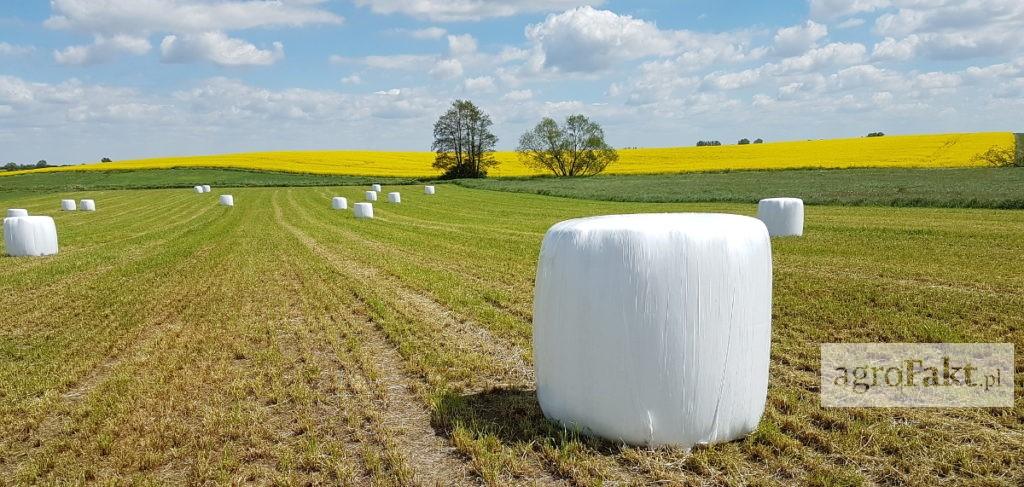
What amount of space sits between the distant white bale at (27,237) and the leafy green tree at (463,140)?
64.3 metres

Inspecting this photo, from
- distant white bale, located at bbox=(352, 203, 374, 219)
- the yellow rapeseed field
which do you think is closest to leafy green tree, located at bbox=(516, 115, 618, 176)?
the yellow rapeseed field

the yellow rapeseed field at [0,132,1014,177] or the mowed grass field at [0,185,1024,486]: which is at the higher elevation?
the yellow rapeseed field at [0,132,1014,177]

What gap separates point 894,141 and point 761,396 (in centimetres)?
8216

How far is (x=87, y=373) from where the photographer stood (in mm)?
6605

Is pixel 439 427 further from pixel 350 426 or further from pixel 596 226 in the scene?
pixel 596 226

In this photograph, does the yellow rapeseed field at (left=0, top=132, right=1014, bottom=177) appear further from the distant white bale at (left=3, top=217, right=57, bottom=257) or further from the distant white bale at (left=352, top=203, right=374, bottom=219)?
the distant white bale at (left=3, top=217, right=57, bottom=257)

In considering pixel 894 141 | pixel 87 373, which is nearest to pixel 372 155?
pixel 894 141

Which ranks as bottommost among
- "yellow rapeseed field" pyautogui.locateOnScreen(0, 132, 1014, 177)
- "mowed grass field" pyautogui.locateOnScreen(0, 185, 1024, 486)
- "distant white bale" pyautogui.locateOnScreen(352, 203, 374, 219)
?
"mowed grass field" pyautogui.locateOnScreen(0, 185, 1024, 486)

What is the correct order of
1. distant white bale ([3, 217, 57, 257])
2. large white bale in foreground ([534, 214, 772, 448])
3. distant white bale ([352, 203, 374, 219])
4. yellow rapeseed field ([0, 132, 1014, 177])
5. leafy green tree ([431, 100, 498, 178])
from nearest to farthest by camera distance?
large white bale in foreground ([534, 214, 772, 448]) → distant white bale ([3, 217, 57, 257]) → distant white bale ([352, 203, 374, 219]) → yellow rapeseed field ([0, 132, 1014, 177]) → leafy green tree ([431, 100, 498, 178])

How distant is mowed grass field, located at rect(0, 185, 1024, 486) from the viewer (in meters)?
4.30

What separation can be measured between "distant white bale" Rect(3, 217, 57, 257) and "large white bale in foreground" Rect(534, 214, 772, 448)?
1627cm

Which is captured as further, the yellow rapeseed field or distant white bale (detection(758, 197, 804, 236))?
the yellow rapeseed field

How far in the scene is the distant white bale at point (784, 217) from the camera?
16.2 meters

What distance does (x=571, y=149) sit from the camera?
259ft
